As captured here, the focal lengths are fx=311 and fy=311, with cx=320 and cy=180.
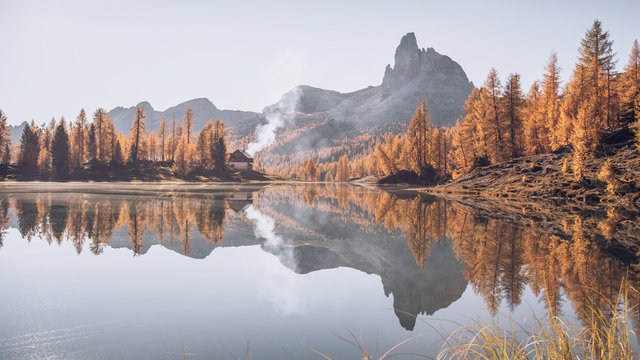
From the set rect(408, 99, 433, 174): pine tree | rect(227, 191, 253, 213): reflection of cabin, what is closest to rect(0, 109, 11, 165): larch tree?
rect(227, 191, 253, 213): reflection of cabin

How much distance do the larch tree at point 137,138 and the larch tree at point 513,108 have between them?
293ft

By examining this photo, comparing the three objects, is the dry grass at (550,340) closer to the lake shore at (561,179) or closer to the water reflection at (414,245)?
the water reflection at (414,245)

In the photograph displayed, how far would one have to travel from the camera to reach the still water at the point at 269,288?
187 inches

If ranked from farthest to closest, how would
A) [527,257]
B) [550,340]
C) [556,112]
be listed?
[556,112] < [527,257] < [550,340]

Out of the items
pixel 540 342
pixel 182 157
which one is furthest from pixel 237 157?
pixel 540 342

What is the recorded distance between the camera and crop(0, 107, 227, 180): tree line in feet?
260

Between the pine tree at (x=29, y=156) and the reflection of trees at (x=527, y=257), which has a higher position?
the pine tree at (x=29, y=156)

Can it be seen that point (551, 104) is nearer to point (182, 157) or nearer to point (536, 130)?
point (536, 130)

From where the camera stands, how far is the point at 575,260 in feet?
29.5

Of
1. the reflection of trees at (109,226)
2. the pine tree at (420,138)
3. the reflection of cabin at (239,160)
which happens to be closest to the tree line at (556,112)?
the pine tree at (420,138)

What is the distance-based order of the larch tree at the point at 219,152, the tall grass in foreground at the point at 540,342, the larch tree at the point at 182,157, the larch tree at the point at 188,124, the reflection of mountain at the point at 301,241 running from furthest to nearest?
1. the larch tree at the point at 188,124
2. the larch tree at the point at 219,152
3. the larch tree at the point at 182,157
4. the reflection of mountain at the point at 301,241
5. the tall grass in foreground at the point at 540,342

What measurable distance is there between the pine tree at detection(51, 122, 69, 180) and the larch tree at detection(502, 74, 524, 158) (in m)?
99.0

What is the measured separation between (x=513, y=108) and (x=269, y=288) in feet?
183

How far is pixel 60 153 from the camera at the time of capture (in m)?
79.0
